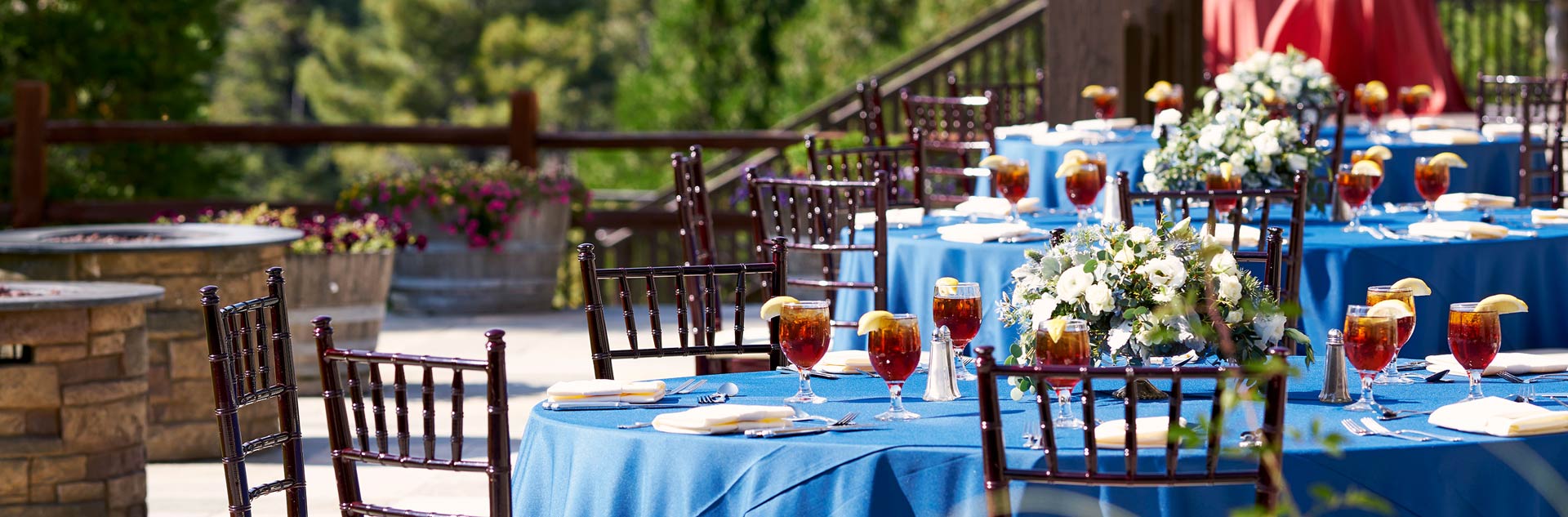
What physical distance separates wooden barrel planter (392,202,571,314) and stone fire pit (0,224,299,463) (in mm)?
3502

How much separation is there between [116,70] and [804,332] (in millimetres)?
12177

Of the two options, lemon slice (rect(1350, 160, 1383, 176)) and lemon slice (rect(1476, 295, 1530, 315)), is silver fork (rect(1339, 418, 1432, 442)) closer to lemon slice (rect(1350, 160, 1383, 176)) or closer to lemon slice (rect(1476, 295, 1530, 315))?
lemon slice (rect(1476, 295, 1530, 315))

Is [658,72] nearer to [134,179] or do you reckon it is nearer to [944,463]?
[134,179]

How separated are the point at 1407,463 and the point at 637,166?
20.3m

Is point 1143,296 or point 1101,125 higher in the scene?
point 1101,125

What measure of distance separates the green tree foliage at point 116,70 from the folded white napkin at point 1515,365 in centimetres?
1203

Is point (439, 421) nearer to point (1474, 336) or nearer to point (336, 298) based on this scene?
point (336, 298)

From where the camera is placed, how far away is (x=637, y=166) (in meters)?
22.8

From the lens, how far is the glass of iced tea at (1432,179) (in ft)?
19.1

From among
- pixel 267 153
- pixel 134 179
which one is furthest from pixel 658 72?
pixel 267 153

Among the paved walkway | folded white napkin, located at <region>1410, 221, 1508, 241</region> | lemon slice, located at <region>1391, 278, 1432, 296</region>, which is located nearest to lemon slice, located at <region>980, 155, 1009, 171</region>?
folded white napkin, located at <region>1410, 221, 1508, 241</region>

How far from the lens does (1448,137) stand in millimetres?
8297

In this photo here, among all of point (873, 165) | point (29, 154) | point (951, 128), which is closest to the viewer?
point (873, 165)

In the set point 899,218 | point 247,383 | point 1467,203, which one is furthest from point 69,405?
point 1467,203
